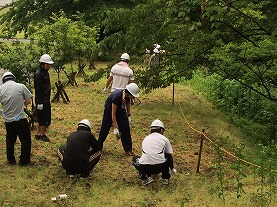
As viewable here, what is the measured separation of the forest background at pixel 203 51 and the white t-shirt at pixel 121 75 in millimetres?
1547

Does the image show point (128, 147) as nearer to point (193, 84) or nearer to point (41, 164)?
point (41, 164)

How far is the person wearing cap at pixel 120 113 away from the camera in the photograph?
8748 mm

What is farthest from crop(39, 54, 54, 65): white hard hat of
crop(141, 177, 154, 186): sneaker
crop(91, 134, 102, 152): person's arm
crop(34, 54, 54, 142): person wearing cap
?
crop(141, 177, 154, 186): sneaker

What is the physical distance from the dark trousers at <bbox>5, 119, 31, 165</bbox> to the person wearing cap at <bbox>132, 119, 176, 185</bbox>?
2.16 m

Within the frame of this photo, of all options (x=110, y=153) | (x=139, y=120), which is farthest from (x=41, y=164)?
(x=139, y=120)

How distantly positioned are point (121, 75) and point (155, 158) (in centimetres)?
356

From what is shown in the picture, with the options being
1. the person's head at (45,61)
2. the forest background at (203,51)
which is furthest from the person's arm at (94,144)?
the person's head at (45,61)

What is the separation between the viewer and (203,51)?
10234 mm

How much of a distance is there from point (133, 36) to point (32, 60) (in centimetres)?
339

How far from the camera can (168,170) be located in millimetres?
7938

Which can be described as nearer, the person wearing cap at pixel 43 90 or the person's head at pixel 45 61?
the person's head at pixel 45 61

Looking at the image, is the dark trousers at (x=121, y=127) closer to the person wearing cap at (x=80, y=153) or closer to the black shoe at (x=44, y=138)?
the person wearing cap at (x=80, y=153)

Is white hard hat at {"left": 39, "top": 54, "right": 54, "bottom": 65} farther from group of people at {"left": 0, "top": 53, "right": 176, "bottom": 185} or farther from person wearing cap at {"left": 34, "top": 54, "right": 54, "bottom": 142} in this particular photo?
group of people at {"left": 0, "top": 53, "right": 176, "bottom": 185}

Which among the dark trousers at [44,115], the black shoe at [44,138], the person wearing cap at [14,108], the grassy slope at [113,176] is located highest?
the person wearing cap at [14,108]
